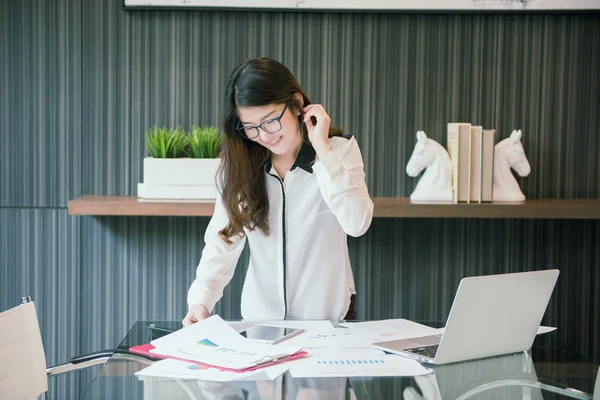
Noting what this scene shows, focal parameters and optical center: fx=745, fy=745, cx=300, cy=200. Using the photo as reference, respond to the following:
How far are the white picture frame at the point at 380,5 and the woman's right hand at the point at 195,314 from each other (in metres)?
1.45

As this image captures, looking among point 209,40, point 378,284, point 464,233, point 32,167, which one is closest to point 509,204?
point 464,233

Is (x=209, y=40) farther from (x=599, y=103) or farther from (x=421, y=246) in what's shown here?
(x=599, y=103)

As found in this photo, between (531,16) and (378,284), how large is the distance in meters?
1.32

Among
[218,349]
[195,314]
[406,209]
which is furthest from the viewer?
[406,209]

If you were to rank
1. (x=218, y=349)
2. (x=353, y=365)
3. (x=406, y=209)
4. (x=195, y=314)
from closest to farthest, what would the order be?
(x=353, y=365) → (x=218, y=349) → (x=195, y=314) → (x=406, y=209)

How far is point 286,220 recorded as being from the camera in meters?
2.27

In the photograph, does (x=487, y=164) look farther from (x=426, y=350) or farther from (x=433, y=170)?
(x=426, y=350)

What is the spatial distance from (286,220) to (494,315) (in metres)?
0.76

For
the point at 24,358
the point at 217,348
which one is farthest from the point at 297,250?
the point at 24,358

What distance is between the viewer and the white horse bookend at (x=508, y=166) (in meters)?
3.03

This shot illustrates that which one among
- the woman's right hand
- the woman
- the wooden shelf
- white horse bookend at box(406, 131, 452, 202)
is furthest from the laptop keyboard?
white horse bookend at box(406, 131, 452, 202)

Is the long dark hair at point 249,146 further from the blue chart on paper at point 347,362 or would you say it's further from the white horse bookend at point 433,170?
the white horse bookend at point 433,170

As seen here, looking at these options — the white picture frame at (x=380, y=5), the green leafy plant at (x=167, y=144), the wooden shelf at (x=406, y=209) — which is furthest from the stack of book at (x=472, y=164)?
the green leafy plant at (x=167, y=144)

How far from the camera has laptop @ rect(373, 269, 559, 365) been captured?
1.66 metres
